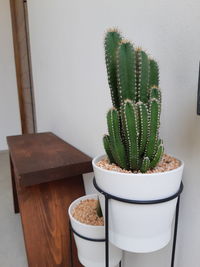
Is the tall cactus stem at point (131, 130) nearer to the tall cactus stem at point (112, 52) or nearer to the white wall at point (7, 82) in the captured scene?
the tall cactus stem at point (112, 52)

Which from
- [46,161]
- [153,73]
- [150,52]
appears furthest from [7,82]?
[153,73]

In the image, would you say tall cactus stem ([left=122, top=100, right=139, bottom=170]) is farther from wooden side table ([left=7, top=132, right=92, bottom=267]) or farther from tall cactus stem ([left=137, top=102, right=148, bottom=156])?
wooden side table ([left=7, top=132, right=92, bottom=267])

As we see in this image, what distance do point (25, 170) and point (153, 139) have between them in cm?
59

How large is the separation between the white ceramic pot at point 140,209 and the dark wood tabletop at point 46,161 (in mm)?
412

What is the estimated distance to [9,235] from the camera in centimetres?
161

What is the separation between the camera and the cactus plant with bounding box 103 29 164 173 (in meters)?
0.51

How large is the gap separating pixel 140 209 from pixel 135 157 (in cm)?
12

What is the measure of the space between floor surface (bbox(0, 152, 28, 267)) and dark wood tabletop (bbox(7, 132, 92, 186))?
655mm

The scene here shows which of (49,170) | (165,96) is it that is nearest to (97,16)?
(165,96)

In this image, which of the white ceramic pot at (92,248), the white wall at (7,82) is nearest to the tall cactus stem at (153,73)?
the white ceramic pot at (92,248)

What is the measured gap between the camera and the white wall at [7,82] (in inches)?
126

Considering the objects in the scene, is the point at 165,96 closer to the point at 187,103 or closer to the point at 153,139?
the point at 187,103

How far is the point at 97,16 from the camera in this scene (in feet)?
3.13

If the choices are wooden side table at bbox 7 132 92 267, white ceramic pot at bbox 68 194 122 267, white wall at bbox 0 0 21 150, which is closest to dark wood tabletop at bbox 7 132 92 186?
wooden side table at bbox 7 132 92 267
